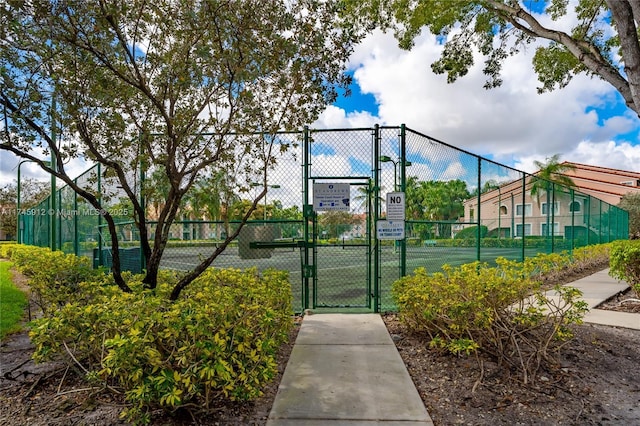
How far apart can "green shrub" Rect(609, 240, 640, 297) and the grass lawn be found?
10241 mm

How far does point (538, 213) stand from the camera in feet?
43.4

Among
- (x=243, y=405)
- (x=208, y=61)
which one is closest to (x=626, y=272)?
(x=243, y=405)

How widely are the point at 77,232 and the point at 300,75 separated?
798 cm

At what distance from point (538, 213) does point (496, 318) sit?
1097 centimetres

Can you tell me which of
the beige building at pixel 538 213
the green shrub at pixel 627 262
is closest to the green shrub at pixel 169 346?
the beige building at pixel 538 213

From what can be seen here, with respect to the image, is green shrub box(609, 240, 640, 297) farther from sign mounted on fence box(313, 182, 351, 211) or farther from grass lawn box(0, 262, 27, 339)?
grass lawn box(0, 262, 27, 339)

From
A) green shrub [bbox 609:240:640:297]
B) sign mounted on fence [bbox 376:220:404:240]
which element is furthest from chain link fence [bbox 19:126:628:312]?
green shrub [bbox 609:240:640:297]

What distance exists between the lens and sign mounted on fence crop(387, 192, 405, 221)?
239 inches

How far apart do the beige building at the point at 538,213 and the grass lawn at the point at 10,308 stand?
773cm

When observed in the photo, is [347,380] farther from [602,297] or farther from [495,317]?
[602,297]

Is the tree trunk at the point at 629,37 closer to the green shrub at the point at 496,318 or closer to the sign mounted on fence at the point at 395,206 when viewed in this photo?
the green shrub at the point at 496,318

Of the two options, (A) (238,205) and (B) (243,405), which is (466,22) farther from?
(B) (243,405)

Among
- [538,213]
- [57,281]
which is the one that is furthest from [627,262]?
[57,281]

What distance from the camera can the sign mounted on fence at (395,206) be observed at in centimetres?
608
